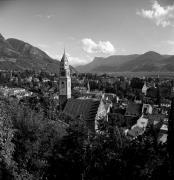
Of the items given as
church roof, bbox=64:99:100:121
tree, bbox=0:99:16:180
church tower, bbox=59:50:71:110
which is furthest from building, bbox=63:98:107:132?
tree, bbox=0:99:16:180

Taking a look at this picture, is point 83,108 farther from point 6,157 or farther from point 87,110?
point 6,157

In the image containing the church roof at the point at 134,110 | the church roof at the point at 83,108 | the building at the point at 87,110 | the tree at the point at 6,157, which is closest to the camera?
the tree at the point at 6,157

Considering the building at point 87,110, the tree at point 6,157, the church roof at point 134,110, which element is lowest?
the church roof at point 134,110

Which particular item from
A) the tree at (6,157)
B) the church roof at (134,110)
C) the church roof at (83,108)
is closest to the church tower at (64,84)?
the church roof at (83,108)

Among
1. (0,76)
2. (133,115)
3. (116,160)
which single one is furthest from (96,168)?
(0,76)

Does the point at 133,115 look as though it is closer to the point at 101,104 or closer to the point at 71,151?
the point at 101,104

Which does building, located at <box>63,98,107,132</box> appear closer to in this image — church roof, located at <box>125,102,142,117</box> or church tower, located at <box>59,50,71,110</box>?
church tower, located at <box>59,50,71,110</box>

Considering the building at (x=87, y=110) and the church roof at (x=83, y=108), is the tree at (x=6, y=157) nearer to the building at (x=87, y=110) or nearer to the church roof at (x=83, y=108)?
the building at (x=87, y=110)

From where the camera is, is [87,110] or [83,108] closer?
[87,110]

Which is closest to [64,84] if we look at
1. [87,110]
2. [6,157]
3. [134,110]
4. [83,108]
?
[83,108]
